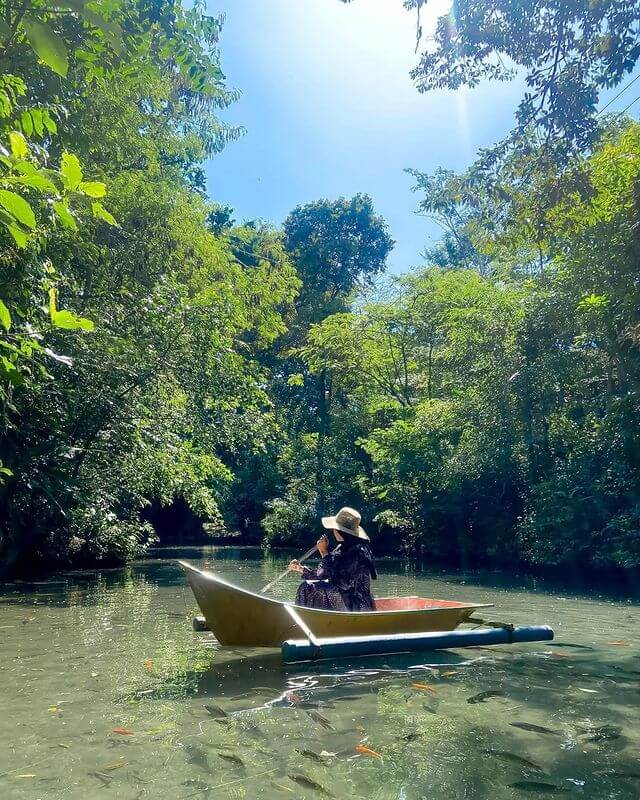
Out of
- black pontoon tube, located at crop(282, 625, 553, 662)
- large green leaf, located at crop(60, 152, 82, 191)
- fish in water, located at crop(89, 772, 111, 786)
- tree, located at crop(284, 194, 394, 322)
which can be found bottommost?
fish in water, located at crop(89, 772, 111, 786)

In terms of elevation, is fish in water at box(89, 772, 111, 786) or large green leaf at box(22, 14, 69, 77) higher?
large green leaf at box(22, 14, 69, 77)

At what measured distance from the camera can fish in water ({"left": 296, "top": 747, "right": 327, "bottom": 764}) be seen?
13.0 feet

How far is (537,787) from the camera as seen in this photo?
11.8 feet

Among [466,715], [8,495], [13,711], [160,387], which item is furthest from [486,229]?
[8,495]

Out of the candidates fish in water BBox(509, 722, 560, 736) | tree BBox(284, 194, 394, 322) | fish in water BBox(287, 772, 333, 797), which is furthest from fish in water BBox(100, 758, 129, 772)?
tree BBox(284, 194, 394, 322)

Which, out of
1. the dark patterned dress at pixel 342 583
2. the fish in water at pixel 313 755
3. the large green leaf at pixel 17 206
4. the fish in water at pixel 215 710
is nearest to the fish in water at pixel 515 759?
the fish in water at pixel 313 755

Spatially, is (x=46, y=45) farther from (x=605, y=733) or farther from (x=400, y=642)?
(x=400, y=642)

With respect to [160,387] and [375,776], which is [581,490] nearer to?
[160,387]

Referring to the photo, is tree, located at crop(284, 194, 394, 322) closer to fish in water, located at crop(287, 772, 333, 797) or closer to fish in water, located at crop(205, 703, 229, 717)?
fish in water, located at crop(205, 703, 229, 717)

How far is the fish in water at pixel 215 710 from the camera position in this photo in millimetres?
4857

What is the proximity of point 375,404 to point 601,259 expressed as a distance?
11.8m

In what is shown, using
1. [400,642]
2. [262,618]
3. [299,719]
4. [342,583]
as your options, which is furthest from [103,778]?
[342,583]

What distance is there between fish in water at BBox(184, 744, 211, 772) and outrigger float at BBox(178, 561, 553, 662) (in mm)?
1911

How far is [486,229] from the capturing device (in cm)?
832
